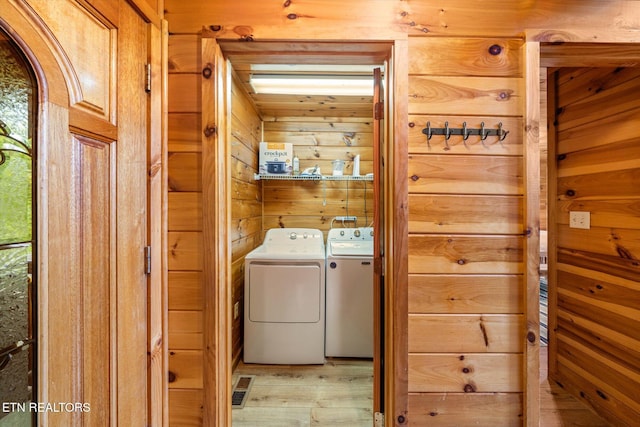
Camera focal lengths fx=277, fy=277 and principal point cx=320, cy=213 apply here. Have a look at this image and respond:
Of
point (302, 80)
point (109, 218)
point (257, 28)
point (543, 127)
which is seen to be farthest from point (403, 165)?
point (543, 127)

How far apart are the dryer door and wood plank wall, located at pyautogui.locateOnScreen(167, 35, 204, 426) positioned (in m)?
1.08

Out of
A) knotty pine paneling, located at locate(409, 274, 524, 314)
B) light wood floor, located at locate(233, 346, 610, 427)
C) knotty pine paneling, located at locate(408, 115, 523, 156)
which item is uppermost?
knotty pine paneling, located at locate(408, 115, 523, 156)

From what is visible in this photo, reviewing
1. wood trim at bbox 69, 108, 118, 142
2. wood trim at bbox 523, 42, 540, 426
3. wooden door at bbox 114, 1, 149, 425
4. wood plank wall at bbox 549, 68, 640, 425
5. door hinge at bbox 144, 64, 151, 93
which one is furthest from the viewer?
wood plank wall at bbox 549, 68, 640, 425

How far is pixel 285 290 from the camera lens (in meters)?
2.26

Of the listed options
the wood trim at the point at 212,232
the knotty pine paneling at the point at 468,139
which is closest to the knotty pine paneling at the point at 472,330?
the knotty pine paneling at the point at 468,139

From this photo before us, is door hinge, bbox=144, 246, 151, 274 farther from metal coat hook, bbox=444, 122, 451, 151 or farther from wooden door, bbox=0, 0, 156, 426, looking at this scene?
metal coat hook, bbox=444, 122, 451, 151

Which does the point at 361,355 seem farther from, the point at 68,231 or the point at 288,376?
the point at 68,231

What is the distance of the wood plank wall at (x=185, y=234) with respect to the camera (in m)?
1.16

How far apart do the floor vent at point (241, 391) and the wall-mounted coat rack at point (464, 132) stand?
6.51 feet

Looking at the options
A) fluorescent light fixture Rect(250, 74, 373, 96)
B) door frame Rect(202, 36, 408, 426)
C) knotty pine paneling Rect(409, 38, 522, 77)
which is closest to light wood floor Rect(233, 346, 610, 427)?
door frame Rect(202, 36, 408, 426)

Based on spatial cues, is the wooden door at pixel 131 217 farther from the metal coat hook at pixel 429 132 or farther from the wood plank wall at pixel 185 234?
the metal coat hook at pixel 429 132

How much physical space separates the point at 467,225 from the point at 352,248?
1411mm

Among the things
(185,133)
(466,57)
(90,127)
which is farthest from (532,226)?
(90,127)

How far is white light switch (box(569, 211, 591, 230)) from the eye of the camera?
1.81 metres
